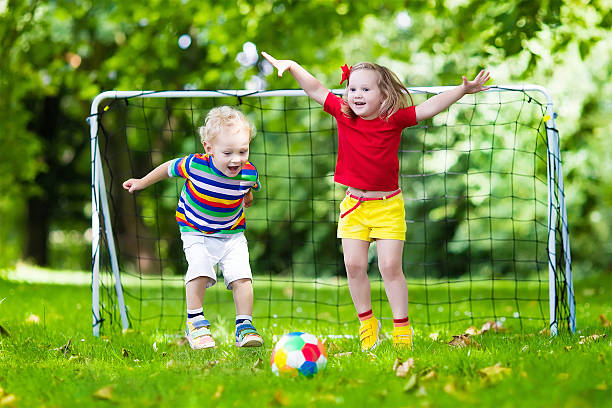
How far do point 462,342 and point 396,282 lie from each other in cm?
58

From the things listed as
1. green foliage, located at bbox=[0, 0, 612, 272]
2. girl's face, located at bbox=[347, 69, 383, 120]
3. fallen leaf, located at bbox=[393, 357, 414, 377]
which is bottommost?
fallen leaf, located at bbox=[393, 357, 414, 377]

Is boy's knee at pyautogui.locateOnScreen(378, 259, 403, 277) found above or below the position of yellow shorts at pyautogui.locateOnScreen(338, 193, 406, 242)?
below

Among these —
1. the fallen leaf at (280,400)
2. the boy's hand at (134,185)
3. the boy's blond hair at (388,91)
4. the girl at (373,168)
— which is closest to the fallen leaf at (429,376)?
the fallen leaf at (280,400)

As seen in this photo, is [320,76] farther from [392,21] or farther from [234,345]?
[234,345]

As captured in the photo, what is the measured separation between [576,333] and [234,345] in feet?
7.54

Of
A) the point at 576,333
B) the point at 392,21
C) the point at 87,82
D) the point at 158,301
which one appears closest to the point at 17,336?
the point at 158,301

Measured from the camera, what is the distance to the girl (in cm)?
411

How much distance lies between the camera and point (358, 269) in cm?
423

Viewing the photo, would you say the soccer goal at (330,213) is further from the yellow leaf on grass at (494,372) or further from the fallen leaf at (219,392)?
the fallen leaf at (219,392)

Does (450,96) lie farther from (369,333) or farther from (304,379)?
(304,379)

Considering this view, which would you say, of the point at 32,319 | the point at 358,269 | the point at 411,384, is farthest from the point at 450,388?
the point at 32,319

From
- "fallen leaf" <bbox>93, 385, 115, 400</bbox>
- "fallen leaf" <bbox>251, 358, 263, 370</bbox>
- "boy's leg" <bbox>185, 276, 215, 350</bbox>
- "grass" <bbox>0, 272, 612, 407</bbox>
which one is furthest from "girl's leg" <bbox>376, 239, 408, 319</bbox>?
"fallen leaf" <bbox>93, 385, 115, 400</bbox>

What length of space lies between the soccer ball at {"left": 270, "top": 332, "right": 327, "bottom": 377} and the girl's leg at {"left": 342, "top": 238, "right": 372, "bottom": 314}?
0.82 metres

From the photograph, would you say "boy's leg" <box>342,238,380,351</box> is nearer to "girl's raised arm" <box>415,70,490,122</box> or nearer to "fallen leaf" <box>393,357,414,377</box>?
"fallen leaf" <box>393,357,414,377</box>
